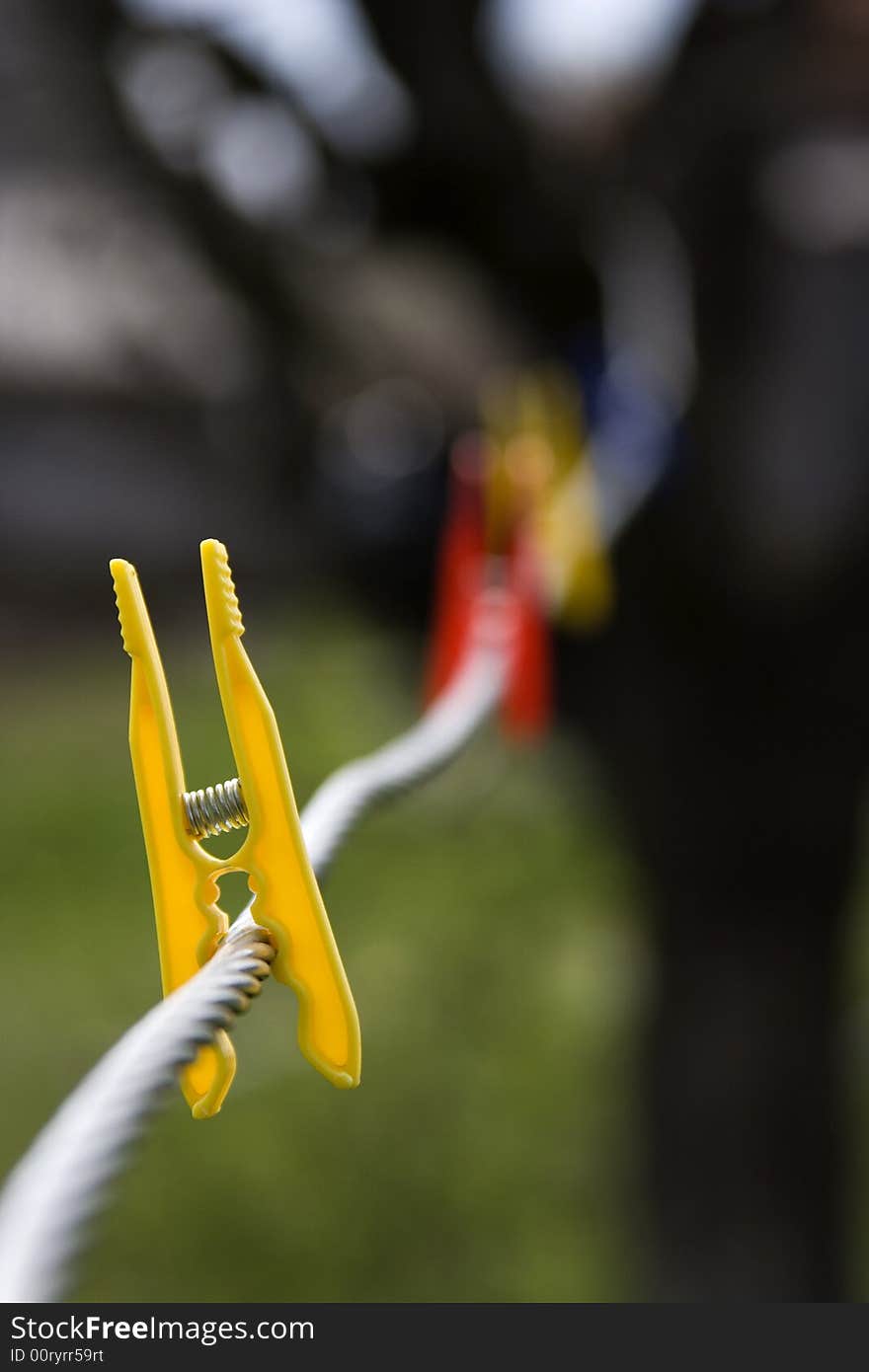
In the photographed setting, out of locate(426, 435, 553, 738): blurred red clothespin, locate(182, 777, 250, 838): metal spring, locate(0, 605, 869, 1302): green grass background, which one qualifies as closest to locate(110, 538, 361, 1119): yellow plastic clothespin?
locate(182, 777, 250, 838): metal spring

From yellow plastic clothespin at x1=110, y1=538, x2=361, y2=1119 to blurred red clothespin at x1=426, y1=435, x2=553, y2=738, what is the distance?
0.46 meters

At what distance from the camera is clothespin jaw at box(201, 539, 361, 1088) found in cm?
30

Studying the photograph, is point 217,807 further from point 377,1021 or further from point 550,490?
point 377,1021

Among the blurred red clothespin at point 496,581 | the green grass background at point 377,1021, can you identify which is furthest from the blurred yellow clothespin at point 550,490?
the green grass background at point 377,1021

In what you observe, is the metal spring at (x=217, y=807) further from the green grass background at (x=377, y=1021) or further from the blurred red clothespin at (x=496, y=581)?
the green grass background at (x=377, y=1021)

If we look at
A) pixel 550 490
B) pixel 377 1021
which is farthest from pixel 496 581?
pixel 377 1021

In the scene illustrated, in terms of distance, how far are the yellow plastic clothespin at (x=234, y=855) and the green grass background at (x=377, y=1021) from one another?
80 cm

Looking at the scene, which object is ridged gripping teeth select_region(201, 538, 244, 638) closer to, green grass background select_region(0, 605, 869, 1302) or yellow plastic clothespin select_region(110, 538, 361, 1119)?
yellow plastic clothespin select_region(110, 538, 361, 1119)

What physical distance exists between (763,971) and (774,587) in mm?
390

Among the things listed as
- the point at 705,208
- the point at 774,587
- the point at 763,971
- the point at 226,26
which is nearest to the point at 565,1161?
the point at 763,971

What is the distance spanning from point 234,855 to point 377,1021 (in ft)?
9.24

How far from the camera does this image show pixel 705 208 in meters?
1.17

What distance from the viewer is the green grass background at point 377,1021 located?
2.11m

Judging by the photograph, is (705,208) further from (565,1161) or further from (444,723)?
(565,1161)
